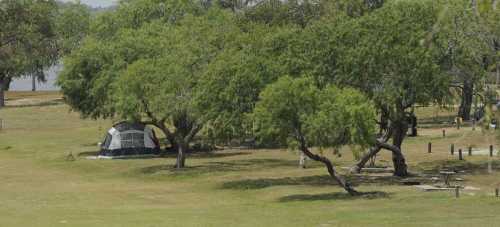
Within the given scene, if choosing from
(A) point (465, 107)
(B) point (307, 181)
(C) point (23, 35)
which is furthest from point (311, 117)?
(C) point (23, 35)

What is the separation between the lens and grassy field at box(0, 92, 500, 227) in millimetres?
33688

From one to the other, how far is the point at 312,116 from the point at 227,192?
298 inches

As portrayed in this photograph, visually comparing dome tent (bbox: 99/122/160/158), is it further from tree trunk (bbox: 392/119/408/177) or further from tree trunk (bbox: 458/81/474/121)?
tree trunk (bbox: 458/81/474/121)

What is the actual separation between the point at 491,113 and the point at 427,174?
142ft

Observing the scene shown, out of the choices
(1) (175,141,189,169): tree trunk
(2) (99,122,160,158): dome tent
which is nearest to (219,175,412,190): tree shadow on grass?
(1) (175,141,189,169): tree trunk

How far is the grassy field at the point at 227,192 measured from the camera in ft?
111

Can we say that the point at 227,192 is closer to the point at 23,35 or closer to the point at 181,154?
the point at 181,154

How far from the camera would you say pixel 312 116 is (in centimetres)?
3972

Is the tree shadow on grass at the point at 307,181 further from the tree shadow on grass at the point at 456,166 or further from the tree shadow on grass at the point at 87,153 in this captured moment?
the tree shadow on grass at the point at 87,153

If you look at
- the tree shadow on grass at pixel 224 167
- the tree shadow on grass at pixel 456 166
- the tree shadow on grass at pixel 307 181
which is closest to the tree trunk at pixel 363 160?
the tree shadow on grass at pixel 307 181

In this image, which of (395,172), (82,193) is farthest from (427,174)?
(82,193)

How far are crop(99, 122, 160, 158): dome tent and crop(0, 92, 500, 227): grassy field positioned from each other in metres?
2.26

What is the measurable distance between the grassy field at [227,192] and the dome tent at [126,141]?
2262 mm

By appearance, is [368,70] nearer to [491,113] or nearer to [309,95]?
[309,95]
